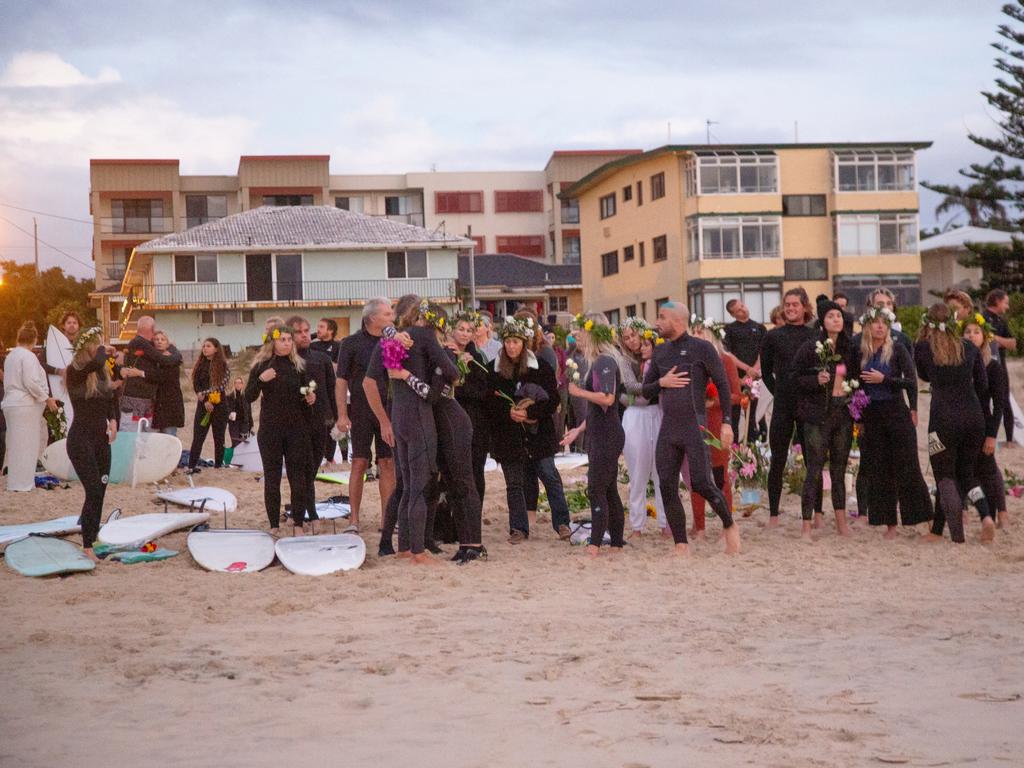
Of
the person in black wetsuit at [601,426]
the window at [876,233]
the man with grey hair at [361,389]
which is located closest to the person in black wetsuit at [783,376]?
the person in black wetsuit at [601,426]

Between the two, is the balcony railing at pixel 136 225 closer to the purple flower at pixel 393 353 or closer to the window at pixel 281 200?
the window at pixel 281 200

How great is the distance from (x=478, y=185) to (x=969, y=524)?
192 feet

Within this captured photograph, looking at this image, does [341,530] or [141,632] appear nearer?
[141,632]

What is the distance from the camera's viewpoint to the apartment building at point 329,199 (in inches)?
2437

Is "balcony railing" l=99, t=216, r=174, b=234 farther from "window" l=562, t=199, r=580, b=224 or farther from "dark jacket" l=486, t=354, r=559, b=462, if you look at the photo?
"dark jacket" l=486, t=354, r=559, b=462

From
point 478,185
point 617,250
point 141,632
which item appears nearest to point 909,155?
point 617,250

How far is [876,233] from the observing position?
1783 inches

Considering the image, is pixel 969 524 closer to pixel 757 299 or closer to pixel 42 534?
pixel 42 534

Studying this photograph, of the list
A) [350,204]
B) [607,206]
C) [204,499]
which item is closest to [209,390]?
[204,499]

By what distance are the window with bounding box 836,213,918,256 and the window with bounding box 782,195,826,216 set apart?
0.90 meters

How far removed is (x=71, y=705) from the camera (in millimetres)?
4918

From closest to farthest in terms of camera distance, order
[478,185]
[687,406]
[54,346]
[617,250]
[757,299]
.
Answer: [687,406]
[54,346]
[757,299]
[617,250]
[478,185]

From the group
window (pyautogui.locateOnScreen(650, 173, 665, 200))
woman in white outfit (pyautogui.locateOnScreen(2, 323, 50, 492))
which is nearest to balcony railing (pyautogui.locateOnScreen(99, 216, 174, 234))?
window (pyautogui.locateOnScreen(650, 173, 665, 200))

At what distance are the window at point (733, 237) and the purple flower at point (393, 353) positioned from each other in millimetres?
36961
